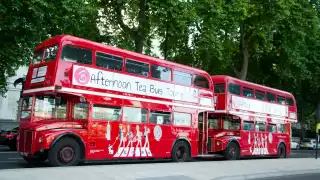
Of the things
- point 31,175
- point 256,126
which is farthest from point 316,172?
point 31,175

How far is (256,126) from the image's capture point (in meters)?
21.7

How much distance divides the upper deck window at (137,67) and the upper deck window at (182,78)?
1.77 meters

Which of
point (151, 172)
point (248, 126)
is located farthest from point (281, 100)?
point (151, 172)

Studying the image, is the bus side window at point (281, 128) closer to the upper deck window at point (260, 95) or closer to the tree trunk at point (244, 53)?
the upper deck window at point (260, 95)

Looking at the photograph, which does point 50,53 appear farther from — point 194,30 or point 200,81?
point 194,30

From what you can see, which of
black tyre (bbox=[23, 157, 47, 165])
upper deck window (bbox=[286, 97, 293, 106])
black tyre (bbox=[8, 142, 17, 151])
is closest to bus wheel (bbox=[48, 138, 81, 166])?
black tyre (bbox=[23, 157, 47, 165])

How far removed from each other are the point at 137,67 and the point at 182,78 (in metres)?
2.83

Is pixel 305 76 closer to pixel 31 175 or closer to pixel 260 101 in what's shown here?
pixel 260 101

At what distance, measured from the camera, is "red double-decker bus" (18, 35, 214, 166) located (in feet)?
40.7

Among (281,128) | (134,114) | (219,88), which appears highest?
(219,88)

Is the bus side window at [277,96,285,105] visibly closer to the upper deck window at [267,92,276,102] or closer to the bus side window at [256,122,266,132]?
the upper deck window at [267,92,276,102]

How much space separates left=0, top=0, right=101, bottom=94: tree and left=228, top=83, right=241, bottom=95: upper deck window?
27.4 ft

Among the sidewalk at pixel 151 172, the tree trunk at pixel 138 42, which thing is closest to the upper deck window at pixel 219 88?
the sidewalk at pixel 151 172

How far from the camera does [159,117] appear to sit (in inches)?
629
